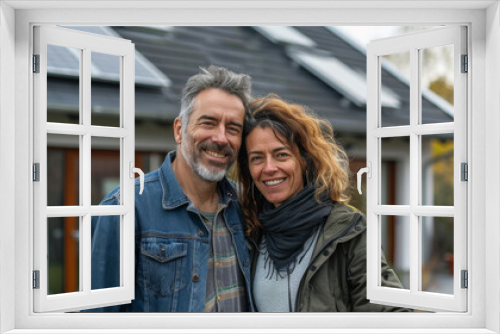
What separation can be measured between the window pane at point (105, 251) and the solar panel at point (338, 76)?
11.7 feet

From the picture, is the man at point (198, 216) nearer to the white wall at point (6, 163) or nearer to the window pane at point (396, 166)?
the white wall at point (6, 163)

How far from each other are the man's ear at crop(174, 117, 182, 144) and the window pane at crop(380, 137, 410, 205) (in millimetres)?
4057

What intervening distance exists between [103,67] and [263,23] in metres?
2.38

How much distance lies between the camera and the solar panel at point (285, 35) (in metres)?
5.76

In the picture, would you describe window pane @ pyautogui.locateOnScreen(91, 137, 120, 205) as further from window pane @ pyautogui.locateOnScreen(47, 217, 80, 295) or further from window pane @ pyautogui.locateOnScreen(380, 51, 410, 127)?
window pane @ pyautogui.locateOnScreen(380, 51, 410, 127)

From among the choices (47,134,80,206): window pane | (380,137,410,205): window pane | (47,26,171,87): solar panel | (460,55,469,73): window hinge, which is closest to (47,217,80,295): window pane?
(47,134,80,206): window pane

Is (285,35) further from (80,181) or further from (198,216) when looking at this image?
(80,181)

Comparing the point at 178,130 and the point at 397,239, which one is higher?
the point at 178,130

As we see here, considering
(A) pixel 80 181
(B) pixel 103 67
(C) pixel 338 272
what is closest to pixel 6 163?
(A) pixel 80 181

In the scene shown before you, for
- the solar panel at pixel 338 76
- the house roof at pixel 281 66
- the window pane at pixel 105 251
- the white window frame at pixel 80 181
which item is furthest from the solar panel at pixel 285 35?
the window pane at pixel 105 251

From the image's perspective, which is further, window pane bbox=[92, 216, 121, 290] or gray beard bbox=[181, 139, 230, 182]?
gray beard bbox=[181, 139, 230, 182]

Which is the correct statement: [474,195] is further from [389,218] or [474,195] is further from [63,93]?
[389,218]

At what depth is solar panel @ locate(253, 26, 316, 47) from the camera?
576 cm

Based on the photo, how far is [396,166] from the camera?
21.7ft
